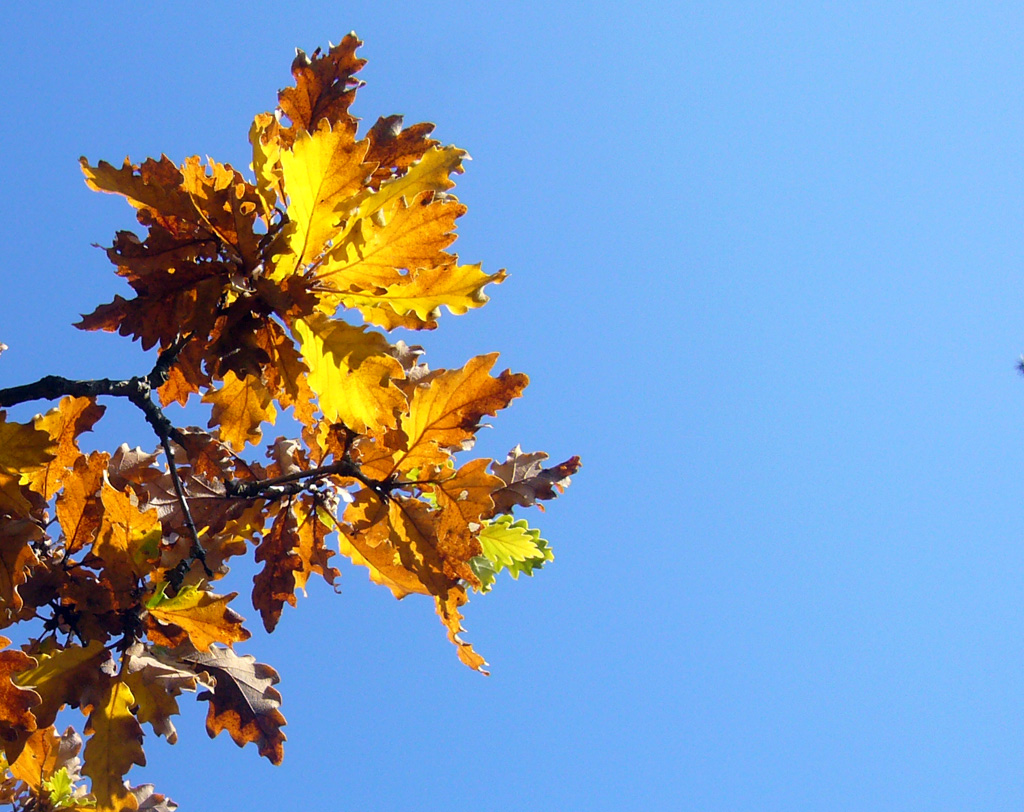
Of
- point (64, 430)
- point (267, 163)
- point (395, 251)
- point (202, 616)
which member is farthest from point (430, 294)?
point (64, 430)

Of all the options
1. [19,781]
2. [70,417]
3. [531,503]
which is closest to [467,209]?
[531,503]

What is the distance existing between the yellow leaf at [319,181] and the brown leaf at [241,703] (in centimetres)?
110

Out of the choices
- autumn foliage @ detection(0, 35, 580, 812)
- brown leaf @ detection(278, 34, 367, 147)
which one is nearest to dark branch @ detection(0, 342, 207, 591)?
autumn foliage @ detection(0, 35, 580, 812)

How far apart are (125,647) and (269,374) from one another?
31.3 inches

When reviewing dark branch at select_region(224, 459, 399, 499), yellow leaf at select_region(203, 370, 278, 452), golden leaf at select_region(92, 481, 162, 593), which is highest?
yellow leaf at select_region(203, 370, 278, 452)

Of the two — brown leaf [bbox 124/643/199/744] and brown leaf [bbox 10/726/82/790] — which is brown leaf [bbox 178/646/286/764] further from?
brown leaf [bbox 10/726/82/790]

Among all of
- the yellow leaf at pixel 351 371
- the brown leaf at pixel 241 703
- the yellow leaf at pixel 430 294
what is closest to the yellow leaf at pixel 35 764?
the brown leaf at pixel 241 703

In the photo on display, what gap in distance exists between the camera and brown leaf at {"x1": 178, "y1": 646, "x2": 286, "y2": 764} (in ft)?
7.13

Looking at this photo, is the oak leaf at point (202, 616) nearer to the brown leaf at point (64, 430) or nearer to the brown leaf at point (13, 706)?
the brown leaf at point (13, 706)

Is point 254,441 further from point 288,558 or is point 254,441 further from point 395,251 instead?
point 395,251

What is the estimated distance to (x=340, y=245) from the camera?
1965 millimetres

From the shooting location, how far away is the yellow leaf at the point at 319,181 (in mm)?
1870

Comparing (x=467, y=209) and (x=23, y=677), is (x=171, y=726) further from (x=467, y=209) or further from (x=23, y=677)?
(x=467, y=209)

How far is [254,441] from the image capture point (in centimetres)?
249
